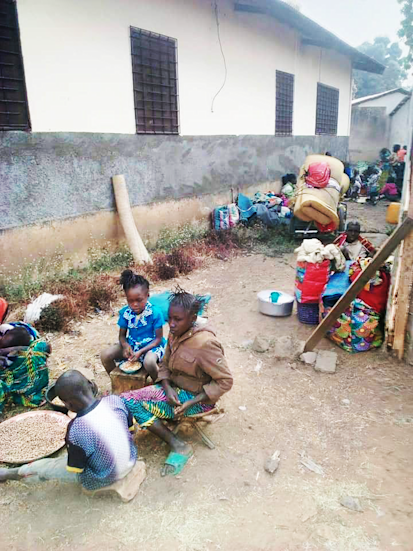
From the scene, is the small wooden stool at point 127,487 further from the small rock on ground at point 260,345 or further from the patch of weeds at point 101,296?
the patch of weeds at point 101,296

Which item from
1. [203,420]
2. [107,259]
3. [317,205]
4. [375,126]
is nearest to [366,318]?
[203,420]

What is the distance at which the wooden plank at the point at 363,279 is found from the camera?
10.7ft

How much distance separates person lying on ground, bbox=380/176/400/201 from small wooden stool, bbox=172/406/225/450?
12.0 metres

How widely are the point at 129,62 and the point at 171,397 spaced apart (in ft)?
18.1

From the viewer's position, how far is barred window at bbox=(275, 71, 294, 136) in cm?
1055

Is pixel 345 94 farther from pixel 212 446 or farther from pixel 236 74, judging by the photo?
pixel 212 446

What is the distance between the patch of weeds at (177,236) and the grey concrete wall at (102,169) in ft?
1.93

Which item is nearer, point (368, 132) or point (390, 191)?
point (390, 191)

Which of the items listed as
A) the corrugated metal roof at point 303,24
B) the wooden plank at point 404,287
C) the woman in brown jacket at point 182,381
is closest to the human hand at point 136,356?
the woman in brown jacket at point 182,381

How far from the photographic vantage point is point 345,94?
14.9 m

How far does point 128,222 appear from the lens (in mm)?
6309

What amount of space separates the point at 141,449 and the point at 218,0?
822 centimetres

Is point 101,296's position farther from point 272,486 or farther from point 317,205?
point 317,205

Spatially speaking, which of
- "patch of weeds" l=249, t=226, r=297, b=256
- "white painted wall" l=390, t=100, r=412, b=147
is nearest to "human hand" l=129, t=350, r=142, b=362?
"patch of weeds" l=249, t=226, r=297, b=256
